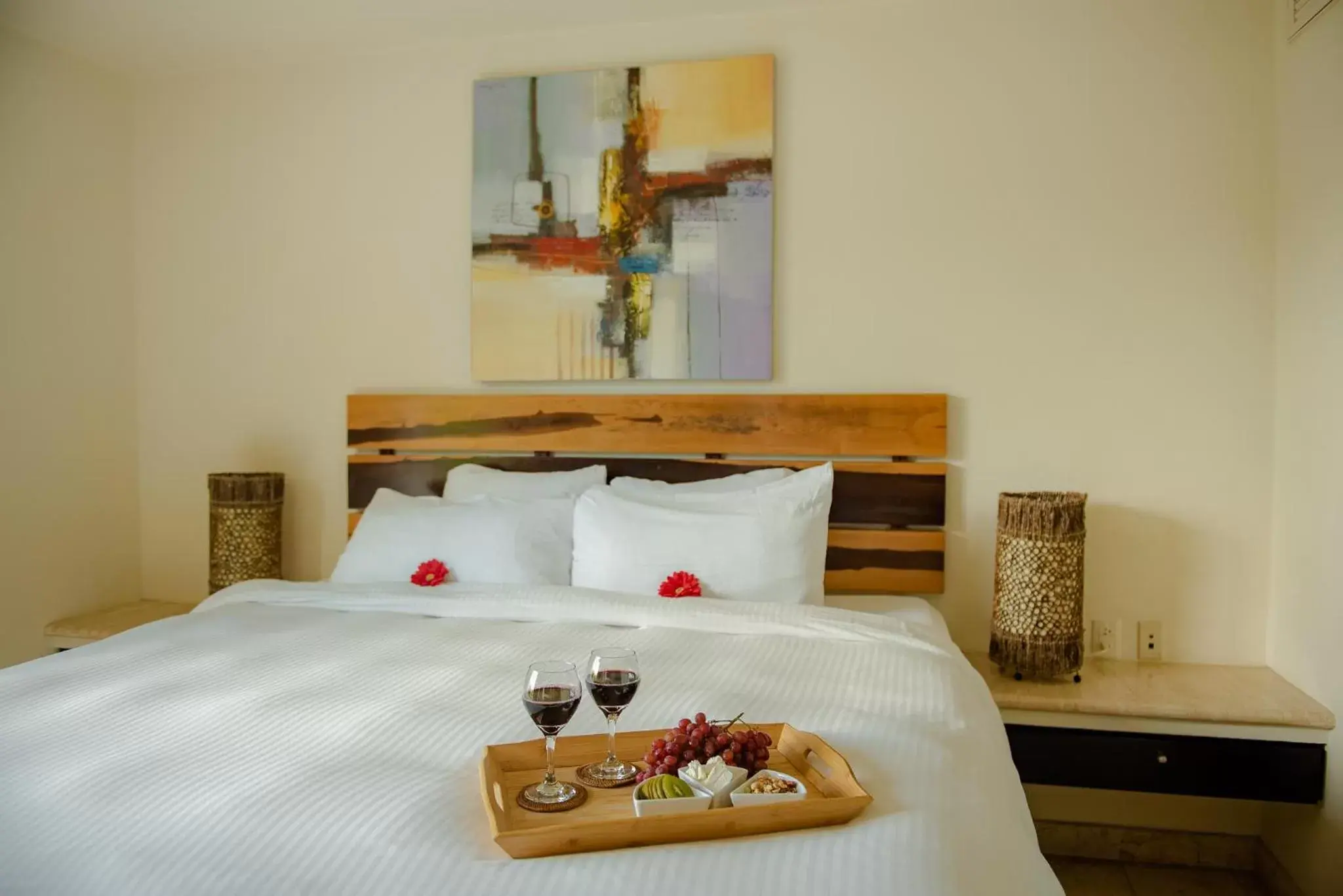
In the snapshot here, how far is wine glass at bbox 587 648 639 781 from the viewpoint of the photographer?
4.59 feet

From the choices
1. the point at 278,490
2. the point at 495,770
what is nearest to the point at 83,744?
the point at 495,770

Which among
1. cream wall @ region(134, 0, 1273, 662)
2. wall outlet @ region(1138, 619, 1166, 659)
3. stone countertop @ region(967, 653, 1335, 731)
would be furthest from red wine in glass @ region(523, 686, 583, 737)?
wall outlet @ region(1138, 619, 1166, 659)

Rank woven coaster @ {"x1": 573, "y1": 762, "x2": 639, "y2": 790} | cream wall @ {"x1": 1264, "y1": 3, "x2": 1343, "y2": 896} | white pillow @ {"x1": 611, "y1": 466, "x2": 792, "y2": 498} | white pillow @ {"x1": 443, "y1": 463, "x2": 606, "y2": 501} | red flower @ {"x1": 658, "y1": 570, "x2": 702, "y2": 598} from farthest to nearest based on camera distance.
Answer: white pillow @ {"x1": 443, "y1": 463, "x2": 606, "y2": 501}, white pillow @ {"x1": 611, "y1": 466, "x2": 792, "y2": 498}, red flower @ {"x1": 658, "y1": 570, "x2": 702, "y2": 598}, cream wall @ {"x1": 1264, "y1": 3, "x2": 1343, "y2": 896}, woven coaster @ {"x1": 573, "y1": 762, "x2": 639, "y2": 790}

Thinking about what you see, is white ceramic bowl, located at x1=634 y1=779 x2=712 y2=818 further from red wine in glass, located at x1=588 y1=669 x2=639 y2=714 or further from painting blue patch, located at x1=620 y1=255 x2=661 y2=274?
painting blue patch, located at x1=620 y1=255 x2=661 y2=274

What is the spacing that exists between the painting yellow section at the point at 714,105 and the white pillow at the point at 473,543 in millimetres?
1196

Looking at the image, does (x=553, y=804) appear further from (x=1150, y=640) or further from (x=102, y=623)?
(x=102, y=623)

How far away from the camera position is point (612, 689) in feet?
4.58

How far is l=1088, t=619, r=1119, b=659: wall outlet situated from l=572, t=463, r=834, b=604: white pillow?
809 millimetres

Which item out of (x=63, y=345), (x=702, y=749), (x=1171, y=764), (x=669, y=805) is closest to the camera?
(x=669, y=805)

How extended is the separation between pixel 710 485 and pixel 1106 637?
1.22m

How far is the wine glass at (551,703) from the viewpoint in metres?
1.33

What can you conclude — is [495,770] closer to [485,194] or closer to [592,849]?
[592,849]

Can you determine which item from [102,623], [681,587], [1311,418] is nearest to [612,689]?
[681,587]

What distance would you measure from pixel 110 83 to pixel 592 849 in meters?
3.45
